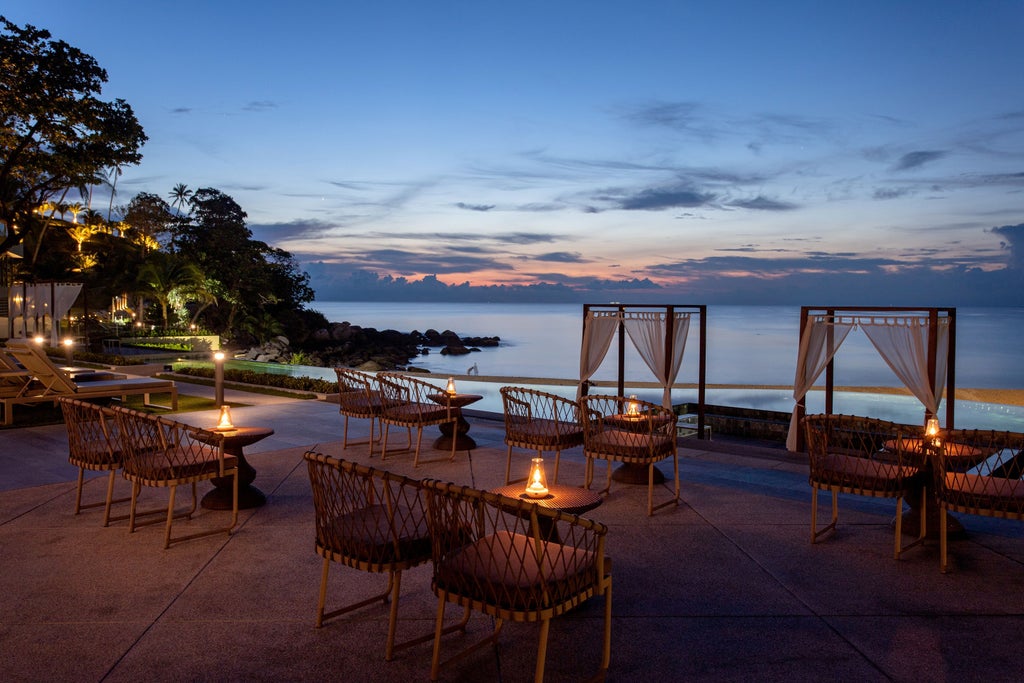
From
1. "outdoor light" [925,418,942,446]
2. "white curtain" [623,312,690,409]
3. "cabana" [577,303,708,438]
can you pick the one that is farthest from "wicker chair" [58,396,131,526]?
"white curtain" [623,312,690,409]

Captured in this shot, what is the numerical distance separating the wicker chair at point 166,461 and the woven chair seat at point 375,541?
1465 millimetres

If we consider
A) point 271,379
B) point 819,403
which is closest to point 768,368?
point 819,403

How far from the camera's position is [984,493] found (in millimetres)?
3543

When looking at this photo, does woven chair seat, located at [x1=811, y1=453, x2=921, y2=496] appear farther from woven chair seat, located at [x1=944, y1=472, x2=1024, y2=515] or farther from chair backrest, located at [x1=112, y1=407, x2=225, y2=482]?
chair backrest, located at [x1=112, y1=407, x2=225, y2=482]

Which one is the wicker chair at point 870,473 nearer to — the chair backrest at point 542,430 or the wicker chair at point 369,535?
the chair backrest at point 542,430

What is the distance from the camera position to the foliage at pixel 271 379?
36.7 feet

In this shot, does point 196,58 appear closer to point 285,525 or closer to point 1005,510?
point 285,525

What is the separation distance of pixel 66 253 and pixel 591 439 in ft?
106

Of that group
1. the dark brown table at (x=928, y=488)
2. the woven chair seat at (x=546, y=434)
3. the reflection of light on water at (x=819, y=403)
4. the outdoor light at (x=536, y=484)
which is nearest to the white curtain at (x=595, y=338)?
the reflection of light on water at (x=819, y=403)

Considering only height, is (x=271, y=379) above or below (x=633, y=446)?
below

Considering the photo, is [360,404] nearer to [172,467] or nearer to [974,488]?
[172,467]

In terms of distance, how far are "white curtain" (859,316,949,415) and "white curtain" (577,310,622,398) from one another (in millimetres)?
2941

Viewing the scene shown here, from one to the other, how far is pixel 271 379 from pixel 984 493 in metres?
11.1

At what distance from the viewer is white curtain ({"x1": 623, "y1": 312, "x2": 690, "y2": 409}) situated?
815cm
